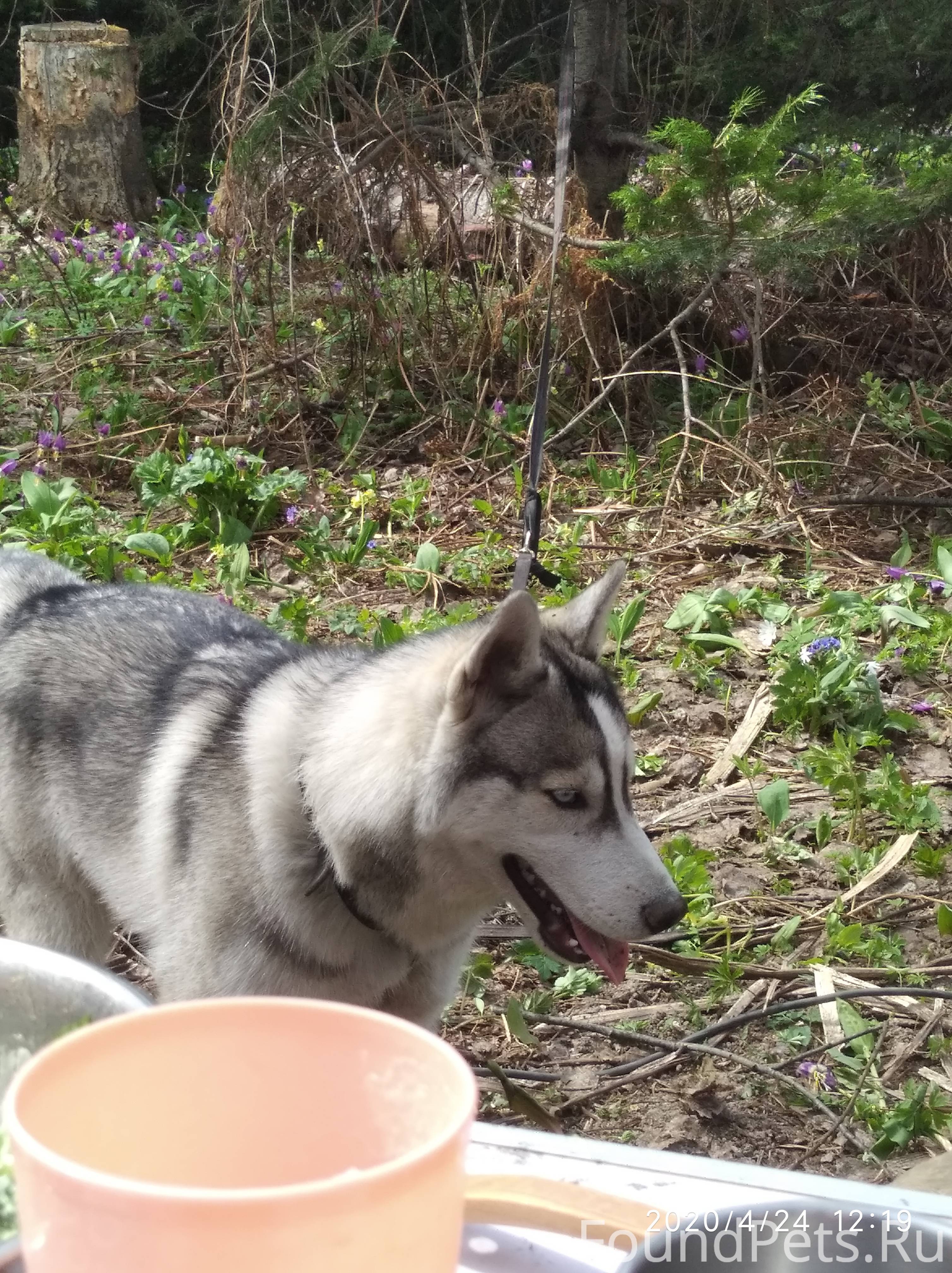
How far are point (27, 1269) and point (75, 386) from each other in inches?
278

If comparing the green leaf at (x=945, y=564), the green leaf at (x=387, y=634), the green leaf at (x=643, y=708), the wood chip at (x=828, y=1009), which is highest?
the green leaf at (x=945, y=564)

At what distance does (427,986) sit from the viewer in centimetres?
252

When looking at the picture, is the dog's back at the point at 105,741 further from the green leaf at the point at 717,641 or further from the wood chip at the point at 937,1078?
the green leaf at the point at 717,641

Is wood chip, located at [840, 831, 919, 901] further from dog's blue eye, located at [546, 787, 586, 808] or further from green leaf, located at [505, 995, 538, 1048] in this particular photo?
dog's blue eye, located at [546, 787, 586, 808]

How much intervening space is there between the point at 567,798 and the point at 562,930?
0.95ft

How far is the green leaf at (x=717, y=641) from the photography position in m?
4.73

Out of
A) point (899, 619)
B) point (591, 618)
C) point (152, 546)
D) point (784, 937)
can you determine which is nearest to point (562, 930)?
point (591, 618)

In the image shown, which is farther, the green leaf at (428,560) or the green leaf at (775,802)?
the green leaf at (428,560)

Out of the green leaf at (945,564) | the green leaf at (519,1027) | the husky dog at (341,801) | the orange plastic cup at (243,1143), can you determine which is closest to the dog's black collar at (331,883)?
the husky dog at (341,801)

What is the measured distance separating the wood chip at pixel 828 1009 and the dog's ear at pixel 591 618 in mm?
1213

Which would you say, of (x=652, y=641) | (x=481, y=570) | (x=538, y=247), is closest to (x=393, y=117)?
(x=538, y=247)

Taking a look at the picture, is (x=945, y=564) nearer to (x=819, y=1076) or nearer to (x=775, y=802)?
(x=775, y=802)

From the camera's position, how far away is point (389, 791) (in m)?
2.19

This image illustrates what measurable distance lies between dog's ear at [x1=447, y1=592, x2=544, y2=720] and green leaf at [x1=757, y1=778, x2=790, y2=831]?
1.71 meters
